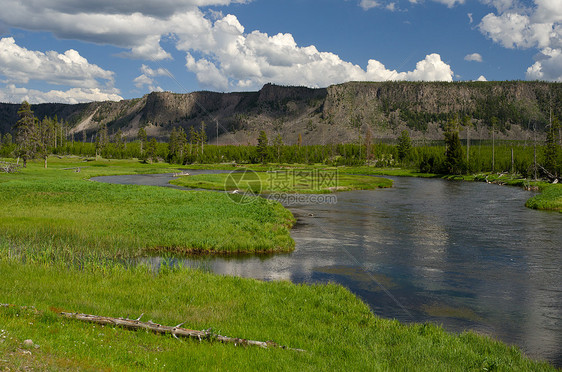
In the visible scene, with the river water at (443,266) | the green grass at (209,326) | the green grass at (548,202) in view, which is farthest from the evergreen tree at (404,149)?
the green grass at (209,326)

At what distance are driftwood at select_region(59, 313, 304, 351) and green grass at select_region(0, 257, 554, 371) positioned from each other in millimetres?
272

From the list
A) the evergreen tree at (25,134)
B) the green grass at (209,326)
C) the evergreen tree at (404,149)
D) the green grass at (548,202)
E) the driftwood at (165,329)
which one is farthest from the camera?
the evergreen tree at (404,149)

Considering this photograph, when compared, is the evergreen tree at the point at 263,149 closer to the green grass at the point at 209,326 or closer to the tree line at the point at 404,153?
the tree line at the point at 404,153

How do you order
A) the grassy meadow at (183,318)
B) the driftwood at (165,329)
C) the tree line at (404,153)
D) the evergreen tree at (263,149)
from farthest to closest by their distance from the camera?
the evergreen tree at (263,149)
the tree line at (404,153)
the driftwood at (165,329)
the grassy meadow at (183,318)

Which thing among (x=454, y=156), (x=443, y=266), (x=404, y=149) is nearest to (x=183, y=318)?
(x=443, y=266)

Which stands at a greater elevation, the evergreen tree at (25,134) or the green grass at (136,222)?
the evergreen tree at (25,134)

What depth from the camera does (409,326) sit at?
606 inches

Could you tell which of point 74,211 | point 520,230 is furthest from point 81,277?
point 520,230

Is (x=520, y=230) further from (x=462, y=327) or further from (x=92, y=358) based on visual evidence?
(x=92, y=358)

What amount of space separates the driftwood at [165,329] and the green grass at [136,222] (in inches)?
506

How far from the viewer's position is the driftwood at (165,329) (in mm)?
11969

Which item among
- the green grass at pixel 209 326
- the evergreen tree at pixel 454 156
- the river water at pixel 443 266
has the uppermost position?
the evergreen tree at pixel 454 156

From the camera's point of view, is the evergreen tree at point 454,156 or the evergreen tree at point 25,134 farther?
the evergreen tree at point 454,156

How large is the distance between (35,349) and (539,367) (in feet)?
44.7
